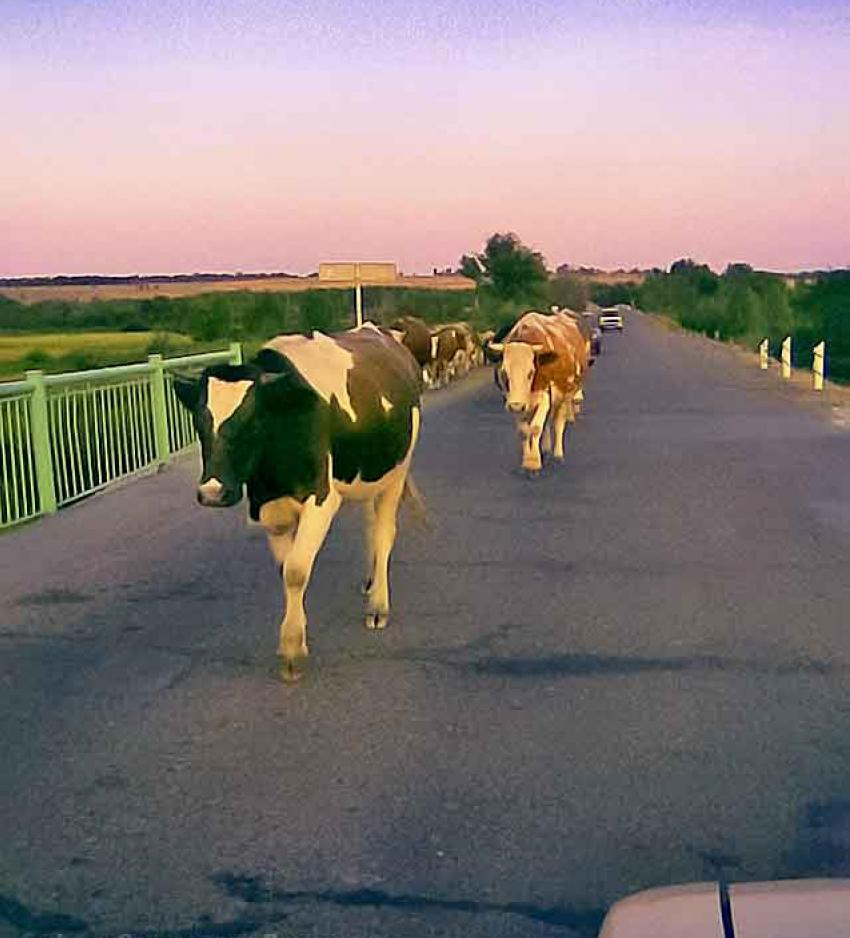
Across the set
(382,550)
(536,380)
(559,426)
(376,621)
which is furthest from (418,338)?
(376,621)

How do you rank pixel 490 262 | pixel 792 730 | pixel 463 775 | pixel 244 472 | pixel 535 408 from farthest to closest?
pixel 490 262, pixel 535 408, pixel 244 472, pixel 792 730, pixel 463 775

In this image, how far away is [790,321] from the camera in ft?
263

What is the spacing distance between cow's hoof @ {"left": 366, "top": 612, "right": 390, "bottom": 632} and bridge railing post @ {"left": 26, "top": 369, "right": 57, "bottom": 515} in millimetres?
5178

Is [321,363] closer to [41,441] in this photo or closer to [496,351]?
[41,441]

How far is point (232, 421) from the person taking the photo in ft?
20.9

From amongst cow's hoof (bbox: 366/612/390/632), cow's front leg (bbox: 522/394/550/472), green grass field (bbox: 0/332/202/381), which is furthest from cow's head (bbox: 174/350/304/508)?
green grass field (bbox: 0/332/202/381)

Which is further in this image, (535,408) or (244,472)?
(535,408)

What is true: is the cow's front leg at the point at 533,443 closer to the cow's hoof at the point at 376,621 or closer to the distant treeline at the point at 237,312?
the cow's hoof at the point at 376,621

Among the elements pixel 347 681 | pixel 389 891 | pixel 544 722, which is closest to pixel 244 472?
pixel 347 681

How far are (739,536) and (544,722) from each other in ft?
17.2

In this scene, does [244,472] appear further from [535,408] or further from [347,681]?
[535,408]

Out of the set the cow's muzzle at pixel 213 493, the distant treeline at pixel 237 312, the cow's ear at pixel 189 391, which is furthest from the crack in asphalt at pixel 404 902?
the distant treeline at pixel 237 312

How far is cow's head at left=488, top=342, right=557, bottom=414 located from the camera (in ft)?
50.8

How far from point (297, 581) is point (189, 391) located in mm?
1067
